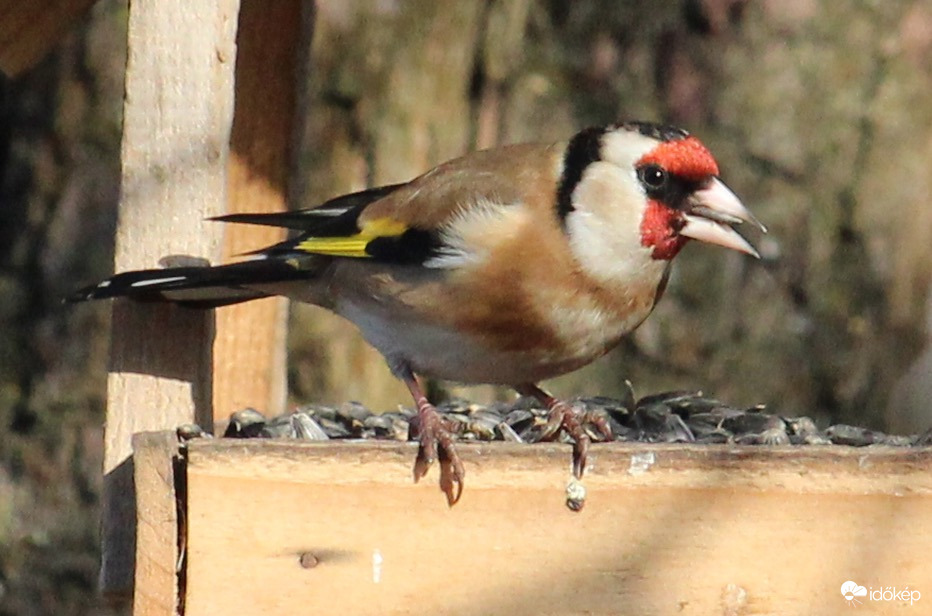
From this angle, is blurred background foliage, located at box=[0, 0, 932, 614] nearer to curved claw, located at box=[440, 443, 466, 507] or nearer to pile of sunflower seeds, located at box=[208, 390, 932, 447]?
pile of sunflower seeds, located at box=[208, 390, 932, 447]

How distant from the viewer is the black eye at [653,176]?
9.39 ft

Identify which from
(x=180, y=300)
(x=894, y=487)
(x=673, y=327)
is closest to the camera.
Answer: (x=894, y=487)

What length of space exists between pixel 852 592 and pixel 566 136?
9.30 ft

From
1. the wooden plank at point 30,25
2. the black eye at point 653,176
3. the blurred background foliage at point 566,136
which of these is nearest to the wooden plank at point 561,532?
the black eye at point 653,176

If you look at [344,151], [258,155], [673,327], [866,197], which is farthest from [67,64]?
[866,197]

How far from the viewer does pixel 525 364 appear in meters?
2.88

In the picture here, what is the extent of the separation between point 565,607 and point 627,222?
3.16 ft

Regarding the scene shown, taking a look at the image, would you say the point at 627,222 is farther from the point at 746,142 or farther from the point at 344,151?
the point at 746,142

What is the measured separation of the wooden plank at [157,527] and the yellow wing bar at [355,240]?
823 mm

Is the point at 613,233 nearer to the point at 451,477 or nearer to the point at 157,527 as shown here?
the point at 451,477

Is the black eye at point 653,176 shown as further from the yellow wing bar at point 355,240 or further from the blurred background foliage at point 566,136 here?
the blurred background foliage at point 566,136

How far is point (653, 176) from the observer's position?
9.45 feet

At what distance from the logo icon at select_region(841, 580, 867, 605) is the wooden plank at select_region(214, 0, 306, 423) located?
1.53 meters

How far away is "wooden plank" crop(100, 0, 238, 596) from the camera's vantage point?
263 cm
